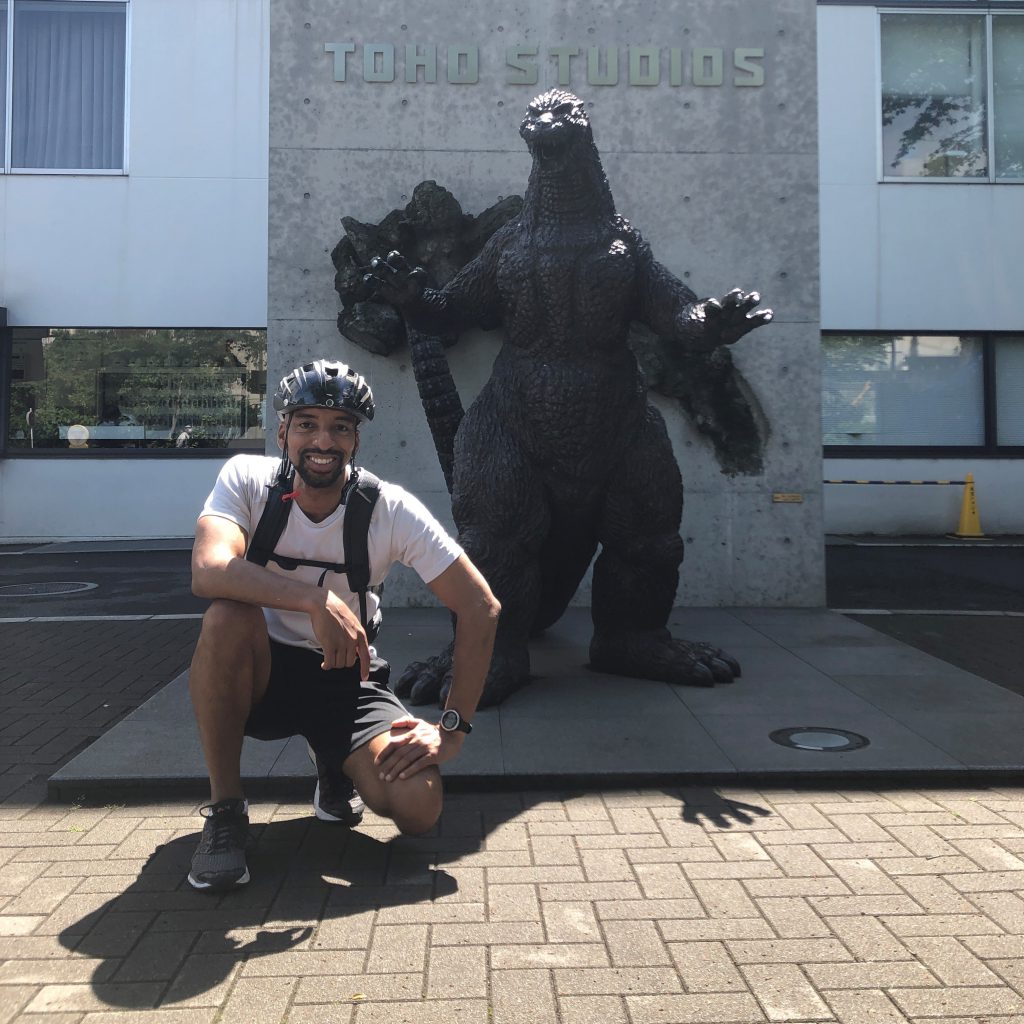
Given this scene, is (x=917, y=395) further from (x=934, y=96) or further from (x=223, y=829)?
(x=223, y=829)

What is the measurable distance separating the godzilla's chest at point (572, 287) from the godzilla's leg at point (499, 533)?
476 mm

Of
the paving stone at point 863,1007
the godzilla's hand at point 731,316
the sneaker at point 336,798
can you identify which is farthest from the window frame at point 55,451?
the paving stone at point 863,1007

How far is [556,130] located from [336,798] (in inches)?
109

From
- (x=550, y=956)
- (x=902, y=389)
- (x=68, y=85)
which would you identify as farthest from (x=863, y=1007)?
(x=68, y=85)

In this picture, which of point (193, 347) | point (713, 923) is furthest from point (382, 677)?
point (193, 347)

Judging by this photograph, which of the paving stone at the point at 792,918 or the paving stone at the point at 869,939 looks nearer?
the paving stone at the point at 869,939

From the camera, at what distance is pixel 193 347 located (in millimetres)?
13180

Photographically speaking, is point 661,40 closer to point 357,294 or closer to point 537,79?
point 537,79

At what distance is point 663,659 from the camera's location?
4.70 m

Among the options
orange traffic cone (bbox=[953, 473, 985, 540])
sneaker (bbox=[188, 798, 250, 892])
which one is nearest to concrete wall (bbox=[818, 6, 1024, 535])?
orange traffic cone (bbox=[953, 473, 985, 540])

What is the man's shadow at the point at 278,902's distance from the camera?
87.6 inches

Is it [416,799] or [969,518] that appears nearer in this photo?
[416,799]

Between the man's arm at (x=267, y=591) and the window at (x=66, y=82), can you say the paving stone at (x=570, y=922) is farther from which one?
the window at (x=66, y=82)

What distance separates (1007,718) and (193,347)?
38.1 ft
